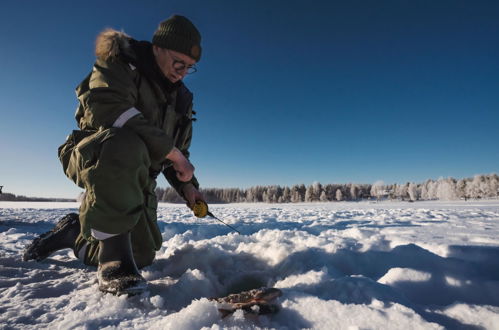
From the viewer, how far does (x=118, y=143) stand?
136 centimetres

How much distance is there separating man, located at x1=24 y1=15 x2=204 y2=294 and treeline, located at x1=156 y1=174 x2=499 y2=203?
7596cm

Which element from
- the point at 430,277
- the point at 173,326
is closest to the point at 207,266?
the point at 173,326

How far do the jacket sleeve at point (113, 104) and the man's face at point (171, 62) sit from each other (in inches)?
13.7

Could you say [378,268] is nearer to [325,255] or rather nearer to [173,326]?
[325,255]

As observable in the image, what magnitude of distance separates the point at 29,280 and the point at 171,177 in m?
1.24

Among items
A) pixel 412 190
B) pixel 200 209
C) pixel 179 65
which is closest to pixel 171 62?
pixel 179 65

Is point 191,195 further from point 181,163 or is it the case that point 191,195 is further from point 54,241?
point 54,241

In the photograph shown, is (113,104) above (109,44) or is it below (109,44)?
below

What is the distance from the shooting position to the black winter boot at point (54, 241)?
201cm

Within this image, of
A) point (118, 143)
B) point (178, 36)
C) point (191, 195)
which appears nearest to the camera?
point (118, 143)

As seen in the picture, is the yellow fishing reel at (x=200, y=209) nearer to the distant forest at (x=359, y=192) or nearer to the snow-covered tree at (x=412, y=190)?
the distant forest at (x=359, y=192)

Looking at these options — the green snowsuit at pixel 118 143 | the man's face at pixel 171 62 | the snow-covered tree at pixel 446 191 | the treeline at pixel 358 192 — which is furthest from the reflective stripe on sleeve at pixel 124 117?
the snow-covered tree at pixel 446 191

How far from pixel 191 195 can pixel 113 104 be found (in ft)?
3.49

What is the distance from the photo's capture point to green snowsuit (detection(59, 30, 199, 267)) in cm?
134
